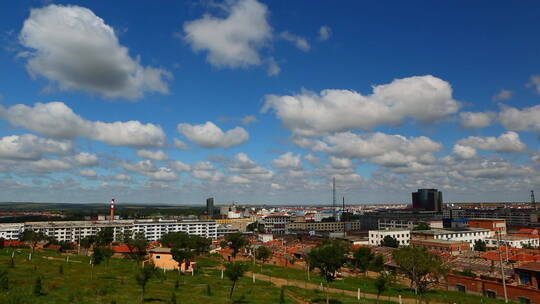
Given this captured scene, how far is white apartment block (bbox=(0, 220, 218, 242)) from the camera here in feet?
468

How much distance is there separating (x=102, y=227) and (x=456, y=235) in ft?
425

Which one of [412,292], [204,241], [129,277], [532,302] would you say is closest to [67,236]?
[204,241]

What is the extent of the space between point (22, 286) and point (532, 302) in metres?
51.5

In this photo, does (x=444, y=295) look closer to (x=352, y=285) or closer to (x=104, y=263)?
(x=352, y=285)

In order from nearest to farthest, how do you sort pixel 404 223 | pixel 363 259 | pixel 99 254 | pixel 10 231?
pixel 99 254, pixel 363 259, pixel 10 231, pixel 404 223

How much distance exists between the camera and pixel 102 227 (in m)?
146

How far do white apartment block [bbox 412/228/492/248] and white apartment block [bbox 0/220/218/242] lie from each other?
90570 millimetres

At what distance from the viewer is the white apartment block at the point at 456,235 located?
120 metres

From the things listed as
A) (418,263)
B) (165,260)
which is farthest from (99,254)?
(418,263)

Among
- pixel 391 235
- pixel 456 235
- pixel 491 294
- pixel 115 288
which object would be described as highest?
pixel 115 288

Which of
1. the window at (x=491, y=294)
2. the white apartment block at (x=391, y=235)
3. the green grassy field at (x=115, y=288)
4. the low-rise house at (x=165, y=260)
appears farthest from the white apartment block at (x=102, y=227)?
the window at (x=491, y=294)

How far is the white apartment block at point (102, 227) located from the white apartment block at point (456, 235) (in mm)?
90570

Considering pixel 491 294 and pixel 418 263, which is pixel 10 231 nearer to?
pixel 418 263

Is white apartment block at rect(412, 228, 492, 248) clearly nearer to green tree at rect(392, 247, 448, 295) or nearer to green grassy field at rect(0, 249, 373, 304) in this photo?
green grassy field at rect(0, 249, 373, 304)
